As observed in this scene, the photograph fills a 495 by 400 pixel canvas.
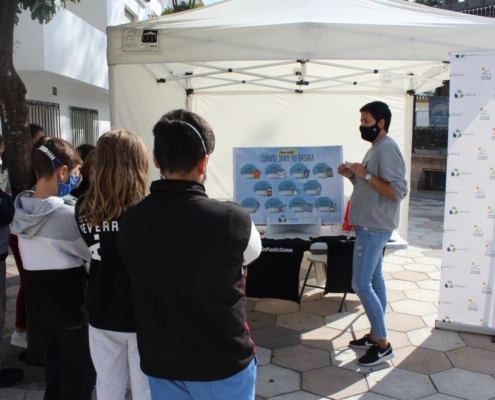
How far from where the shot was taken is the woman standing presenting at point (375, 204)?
2844mm

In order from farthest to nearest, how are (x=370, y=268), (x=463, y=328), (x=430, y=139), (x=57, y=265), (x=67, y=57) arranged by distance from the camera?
1. (x=430, y=139)
2. (x=67, y=57)
3. (x=463, y=328)
4. (x=370, y=268)
5. (x=57, y=265)

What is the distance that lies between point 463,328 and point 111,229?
3.08 meters

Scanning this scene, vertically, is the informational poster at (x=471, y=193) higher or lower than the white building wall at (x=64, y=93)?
lower

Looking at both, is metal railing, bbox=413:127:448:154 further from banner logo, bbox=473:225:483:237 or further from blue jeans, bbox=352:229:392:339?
blue jeans, bbox=352:229:392:339

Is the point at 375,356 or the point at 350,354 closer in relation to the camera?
the point at 375,356

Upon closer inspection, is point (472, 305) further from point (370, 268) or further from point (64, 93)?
point (64, 93)

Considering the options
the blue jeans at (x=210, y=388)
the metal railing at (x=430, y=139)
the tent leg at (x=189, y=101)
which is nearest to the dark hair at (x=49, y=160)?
the blue jeans at (x=210, y=388)

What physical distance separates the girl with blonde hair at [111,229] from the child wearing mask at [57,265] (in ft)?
0.94

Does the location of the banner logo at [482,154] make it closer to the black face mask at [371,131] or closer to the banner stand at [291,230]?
the black face mask at [371,131]

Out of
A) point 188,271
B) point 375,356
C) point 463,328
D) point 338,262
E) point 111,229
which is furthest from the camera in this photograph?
point 338,262

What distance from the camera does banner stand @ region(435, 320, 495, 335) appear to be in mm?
3484

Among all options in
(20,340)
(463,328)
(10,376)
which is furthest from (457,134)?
(20,340)

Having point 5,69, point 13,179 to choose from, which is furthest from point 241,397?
point 5,69

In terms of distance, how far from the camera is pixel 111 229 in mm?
1715
